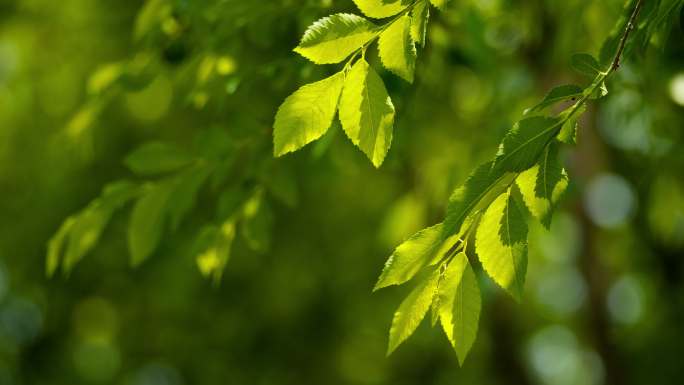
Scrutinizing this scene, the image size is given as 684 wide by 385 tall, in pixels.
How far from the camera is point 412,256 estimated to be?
126 centimetres

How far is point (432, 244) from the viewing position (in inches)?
49.3

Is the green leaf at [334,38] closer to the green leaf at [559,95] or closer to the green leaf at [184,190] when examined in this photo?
the green leaf at [559,95]

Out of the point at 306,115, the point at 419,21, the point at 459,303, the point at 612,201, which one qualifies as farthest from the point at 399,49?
the point at 612,201

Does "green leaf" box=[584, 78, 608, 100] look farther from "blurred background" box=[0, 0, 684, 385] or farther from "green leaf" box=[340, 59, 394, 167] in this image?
"blurred background" box=[0, 0, 684, 385]

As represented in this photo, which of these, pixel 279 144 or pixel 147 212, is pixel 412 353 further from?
pixel 279 144

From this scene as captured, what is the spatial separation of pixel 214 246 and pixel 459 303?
0.94 metres

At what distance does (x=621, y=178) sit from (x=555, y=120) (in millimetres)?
3782

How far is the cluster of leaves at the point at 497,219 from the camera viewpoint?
121 cm

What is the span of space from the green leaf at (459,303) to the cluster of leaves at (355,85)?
0.72 ft

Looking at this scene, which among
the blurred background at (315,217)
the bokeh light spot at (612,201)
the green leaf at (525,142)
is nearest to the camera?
the green leaf at (525,142)

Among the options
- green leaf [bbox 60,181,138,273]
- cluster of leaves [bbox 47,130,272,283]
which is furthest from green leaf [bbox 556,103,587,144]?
green leaf [bbox 60,181,138,273]

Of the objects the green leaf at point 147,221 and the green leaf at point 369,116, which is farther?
the green leaf at point 147,221

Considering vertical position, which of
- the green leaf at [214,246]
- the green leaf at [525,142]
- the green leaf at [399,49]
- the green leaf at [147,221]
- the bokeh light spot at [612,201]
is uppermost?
the green leaf at [399,49]

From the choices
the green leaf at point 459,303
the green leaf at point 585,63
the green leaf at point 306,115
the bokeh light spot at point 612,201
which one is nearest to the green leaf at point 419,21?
the green leaf at point 306,115
